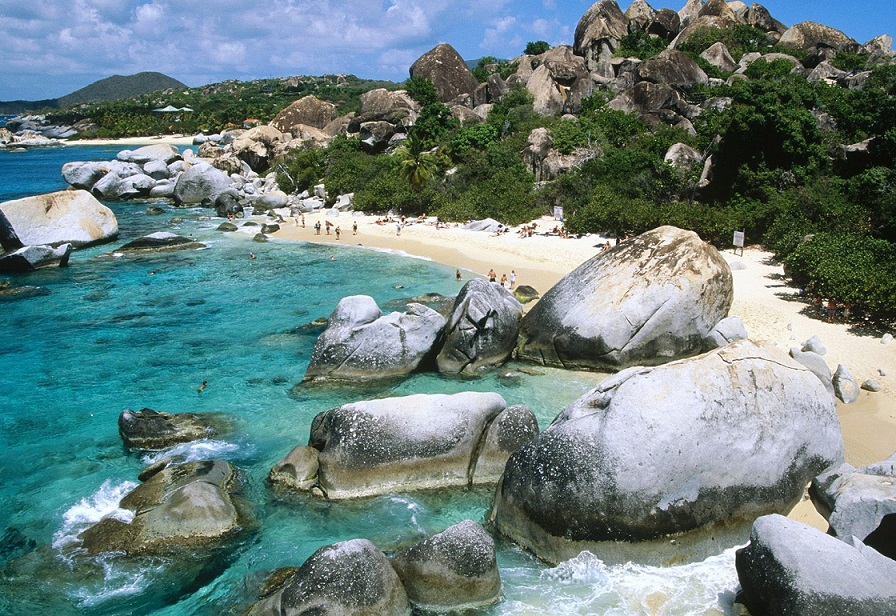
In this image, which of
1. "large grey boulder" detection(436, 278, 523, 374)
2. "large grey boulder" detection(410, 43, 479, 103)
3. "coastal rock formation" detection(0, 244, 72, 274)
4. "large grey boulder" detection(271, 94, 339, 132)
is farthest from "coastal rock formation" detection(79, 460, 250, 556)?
"large grey boulder" detection(271, 94, 339, 132)

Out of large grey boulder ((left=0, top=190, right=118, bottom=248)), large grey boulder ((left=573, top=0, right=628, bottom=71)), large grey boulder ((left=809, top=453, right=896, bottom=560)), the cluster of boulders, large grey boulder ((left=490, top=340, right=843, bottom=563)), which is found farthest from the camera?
large grey boulder ((left=573, top=0, right=628, bottom=71))

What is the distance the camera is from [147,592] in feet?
32.4

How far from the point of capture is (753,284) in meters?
23.2

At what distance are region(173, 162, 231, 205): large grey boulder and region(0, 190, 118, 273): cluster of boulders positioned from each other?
1243cm

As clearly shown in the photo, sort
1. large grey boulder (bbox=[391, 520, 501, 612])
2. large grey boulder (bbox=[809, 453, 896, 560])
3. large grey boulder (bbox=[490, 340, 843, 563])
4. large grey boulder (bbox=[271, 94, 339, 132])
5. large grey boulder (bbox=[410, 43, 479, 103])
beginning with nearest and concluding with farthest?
large grey boulder (bbox=[391, 520, 501, 612]) → large grey boulder (bbox=[809, 453, 896, 560]) → large grey boulder (bbox=[490, 340, 843, 563]) → large grey boulder (bbox=[410, 43, 479, 103]) → large grey boulder (bbox=[271, 94, 339, 132])

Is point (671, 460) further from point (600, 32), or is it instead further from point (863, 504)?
point (600, 32)

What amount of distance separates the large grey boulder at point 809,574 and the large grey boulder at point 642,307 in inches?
327

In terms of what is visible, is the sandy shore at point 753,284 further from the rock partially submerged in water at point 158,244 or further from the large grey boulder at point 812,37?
the large grey boulder at point 812,37

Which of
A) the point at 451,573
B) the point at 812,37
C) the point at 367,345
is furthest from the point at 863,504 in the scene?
the point at 812,37

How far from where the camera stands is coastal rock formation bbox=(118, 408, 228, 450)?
14.3 meters

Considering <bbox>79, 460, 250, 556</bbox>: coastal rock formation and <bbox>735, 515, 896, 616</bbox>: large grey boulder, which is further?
<bbox>79, 460, 250, 556</bbox>: coastal rock formation

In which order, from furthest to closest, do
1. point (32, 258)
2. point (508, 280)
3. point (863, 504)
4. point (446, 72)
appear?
point (446, 72)
point (32, 258)
point (508, 280)
point (863, 504)

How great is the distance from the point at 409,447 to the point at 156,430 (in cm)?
610

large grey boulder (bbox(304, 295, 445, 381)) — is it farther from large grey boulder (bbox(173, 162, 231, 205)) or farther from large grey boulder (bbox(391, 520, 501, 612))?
large grey boulder (bbox(173, 162, 231, 205))
